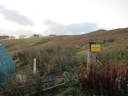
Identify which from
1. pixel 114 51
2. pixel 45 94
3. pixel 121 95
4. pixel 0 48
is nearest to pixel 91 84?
pixel 121 95

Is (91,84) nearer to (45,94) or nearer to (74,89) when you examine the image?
(74,89)

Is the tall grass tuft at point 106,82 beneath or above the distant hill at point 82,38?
above

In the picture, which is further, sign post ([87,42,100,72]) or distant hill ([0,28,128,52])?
distant hill ([0,28,128,52])

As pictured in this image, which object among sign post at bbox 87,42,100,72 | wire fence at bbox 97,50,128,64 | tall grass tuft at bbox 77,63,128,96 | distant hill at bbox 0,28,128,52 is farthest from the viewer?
distant hill at bbox 0,28,128,52

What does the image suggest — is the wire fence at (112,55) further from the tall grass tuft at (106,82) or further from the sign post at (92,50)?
the tall grass tuft at (106,82)

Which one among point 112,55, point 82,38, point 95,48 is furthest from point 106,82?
point 82,38

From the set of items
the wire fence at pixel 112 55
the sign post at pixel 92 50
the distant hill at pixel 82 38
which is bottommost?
the distant hill at pixel 82 38

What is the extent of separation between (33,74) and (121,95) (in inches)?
109

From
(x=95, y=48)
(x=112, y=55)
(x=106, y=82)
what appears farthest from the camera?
(x=112, y=55)

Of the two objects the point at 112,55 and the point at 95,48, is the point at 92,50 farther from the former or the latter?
the point at 112,55

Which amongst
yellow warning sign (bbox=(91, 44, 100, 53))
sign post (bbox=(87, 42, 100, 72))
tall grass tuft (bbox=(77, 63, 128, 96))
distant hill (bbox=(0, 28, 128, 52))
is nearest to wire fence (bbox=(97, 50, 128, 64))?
sign post (bbox=(87, 42, 100, 72))

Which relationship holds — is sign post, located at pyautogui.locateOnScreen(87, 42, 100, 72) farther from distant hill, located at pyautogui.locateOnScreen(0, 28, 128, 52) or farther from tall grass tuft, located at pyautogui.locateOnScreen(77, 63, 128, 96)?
distant hill, located at pyautogui.locateOnScreen(0, 28, 128, 52)

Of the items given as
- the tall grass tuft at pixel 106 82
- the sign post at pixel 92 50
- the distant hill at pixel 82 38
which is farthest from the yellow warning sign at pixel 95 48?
the distant hill at pixel 82 38

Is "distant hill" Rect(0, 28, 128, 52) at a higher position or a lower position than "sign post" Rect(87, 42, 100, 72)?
lower
